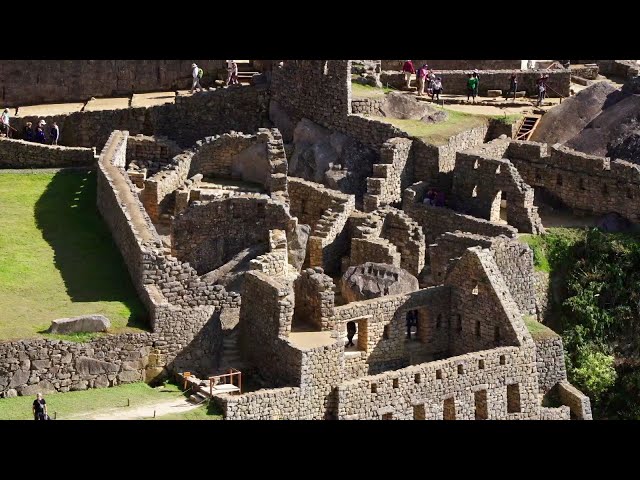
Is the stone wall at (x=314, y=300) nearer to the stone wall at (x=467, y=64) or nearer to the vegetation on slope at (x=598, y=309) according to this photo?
the vegetation on slope at (x=598, y=309)

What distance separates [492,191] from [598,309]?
6.02m

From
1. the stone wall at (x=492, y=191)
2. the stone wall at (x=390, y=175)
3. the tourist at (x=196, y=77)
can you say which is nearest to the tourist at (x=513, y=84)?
the stone wall at (x=390, y=175)

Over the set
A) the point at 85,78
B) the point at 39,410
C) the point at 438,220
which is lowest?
the point at 39,410

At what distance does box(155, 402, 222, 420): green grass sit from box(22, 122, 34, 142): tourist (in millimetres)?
22472

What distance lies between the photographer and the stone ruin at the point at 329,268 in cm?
6278

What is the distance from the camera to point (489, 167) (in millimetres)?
75688

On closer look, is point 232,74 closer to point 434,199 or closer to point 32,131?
point 32,131

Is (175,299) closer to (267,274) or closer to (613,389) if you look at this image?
(267,274)

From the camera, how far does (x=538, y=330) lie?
6800 centimetres

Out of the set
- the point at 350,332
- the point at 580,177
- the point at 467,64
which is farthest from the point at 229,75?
the point at 350,332

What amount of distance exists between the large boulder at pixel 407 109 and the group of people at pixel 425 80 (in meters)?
1.96

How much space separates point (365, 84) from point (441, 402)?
21.3m

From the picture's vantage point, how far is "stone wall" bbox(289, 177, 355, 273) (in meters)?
73.2

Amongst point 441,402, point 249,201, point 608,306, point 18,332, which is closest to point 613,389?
point 608,306
